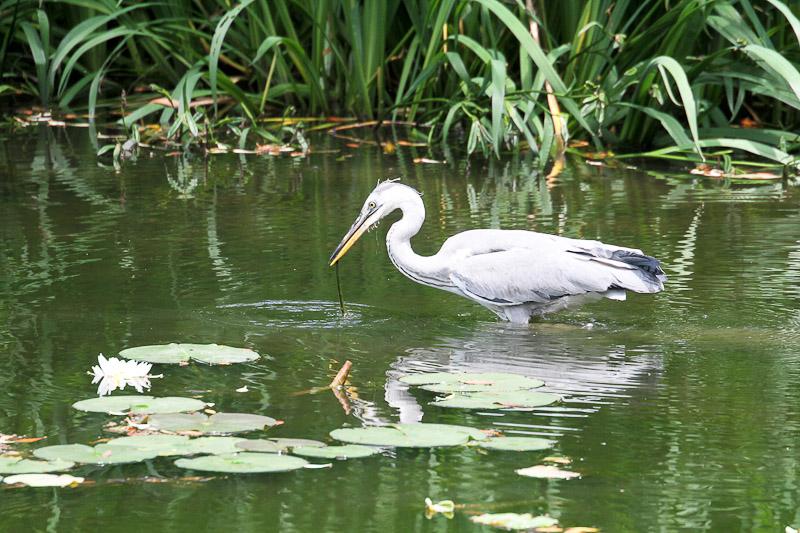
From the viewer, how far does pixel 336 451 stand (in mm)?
3346

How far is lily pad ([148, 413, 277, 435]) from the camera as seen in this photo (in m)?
3.53

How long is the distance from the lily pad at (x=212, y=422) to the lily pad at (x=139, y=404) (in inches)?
2.2

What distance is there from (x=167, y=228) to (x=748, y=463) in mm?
4623

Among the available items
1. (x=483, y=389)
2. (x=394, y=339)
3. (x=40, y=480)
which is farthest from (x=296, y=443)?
(x=394, y=339)

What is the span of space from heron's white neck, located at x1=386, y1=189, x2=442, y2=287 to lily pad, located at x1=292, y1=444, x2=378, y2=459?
222 cm

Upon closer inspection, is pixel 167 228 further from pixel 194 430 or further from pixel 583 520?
pixel 583 520

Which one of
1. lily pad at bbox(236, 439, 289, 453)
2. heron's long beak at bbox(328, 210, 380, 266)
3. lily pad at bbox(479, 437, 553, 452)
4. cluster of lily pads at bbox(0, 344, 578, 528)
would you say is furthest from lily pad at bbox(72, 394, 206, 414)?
heron's long beak at bbox(328, 210, 380, 266)

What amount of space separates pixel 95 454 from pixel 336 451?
28.4 inches

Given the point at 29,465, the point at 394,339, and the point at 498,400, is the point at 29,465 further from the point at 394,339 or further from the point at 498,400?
the point at 394,339

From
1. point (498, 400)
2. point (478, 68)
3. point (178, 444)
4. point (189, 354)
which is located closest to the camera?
point (178, 444)

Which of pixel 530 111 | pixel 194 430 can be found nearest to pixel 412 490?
pixel 194 430

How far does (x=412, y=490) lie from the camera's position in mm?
3209

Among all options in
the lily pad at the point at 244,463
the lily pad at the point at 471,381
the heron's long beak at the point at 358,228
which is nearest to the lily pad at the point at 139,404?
the lily pad at the point at 244,463

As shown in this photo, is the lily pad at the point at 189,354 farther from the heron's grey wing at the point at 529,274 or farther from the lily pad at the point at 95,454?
the heron's grey wing at the point at 529,274
